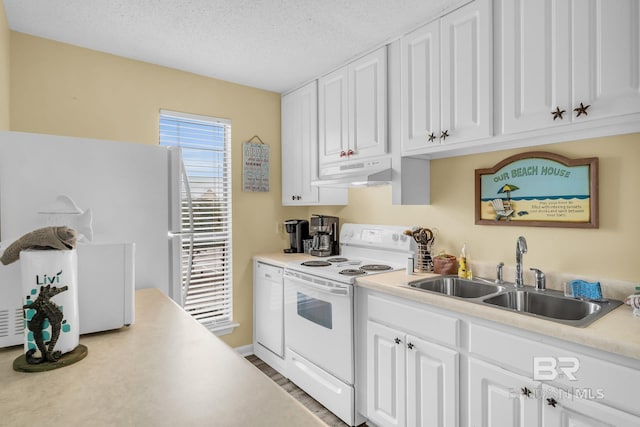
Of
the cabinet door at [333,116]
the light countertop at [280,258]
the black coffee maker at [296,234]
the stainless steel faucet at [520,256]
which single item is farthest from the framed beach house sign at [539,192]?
the black coffee maker at [296,234]

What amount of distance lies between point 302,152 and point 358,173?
2.72 ft

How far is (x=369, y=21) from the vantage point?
216 cm

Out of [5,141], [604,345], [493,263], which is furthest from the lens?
[493,263]

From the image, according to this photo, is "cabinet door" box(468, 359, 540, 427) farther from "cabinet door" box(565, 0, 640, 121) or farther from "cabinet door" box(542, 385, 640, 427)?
"cabinet door" box(565, 0, 640, 121)

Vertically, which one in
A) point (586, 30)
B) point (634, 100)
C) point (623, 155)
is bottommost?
point (623, 155)

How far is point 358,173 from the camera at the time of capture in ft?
8.37

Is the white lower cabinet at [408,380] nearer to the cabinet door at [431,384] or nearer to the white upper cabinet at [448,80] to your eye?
the cabinet door at [431,384]

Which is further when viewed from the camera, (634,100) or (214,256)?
(214,256)

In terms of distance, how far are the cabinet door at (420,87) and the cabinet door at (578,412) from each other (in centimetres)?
137

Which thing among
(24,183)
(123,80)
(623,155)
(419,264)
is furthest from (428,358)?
(123,80)

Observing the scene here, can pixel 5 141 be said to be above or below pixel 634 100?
below

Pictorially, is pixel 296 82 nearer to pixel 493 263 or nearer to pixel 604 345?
pixel 493 263

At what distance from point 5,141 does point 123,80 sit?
161 cm

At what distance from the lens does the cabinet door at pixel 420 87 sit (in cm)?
206
